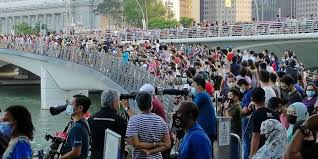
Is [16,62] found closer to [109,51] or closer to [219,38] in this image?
[219,38]

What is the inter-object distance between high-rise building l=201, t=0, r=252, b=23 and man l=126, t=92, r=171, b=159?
138 metres

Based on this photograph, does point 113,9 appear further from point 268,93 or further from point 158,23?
point 268,93

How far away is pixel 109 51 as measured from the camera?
3269 cm

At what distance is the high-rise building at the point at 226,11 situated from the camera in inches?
5763

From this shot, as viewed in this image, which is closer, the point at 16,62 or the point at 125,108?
the point at 125,108

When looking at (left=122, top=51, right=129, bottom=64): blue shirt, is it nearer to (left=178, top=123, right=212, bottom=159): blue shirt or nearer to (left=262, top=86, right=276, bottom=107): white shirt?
(left=262, top=86, right=276, bottom=107): white shirt

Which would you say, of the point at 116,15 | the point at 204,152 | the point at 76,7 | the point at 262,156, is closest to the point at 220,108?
the point at 262,156

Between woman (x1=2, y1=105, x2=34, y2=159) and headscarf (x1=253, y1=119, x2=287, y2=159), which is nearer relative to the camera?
woman (x1=2, y1=105, x2=34, y2=159)

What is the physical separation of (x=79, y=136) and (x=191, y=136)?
1572 millimetres

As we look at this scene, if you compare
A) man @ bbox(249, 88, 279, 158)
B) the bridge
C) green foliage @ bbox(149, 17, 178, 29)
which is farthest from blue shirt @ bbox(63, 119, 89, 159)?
green foliage @ bbox(149, 17, 178, 29)

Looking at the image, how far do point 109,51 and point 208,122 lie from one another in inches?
907

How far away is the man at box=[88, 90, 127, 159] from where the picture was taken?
845 centimetres

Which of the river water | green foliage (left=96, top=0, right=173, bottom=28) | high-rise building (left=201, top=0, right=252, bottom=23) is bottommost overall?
the river water

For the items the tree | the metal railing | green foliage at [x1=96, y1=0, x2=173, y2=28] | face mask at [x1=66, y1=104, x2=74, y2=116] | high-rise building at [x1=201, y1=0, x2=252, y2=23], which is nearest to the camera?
face mask at [x1=66, y1=104, x2=74, y2=116]
